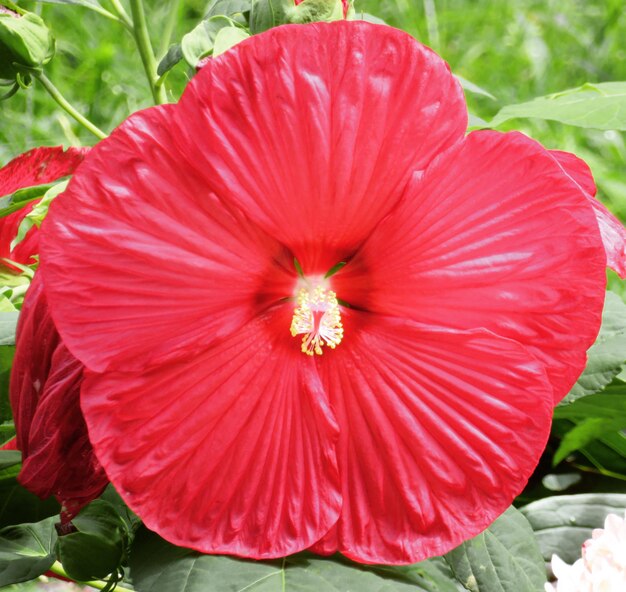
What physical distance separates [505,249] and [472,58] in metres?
1.66

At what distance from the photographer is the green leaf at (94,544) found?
1.50ft

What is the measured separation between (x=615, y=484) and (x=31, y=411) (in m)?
0.40

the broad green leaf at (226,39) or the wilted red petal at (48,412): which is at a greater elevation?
the broad green leaf at (226,39)

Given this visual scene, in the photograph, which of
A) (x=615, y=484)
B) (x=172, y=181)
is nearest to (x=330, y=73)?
(x=172, y=181)

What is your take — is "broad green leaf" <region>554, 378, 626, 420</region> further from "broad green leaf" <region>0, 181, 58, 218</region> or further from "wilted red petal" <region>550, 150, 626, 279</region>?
"broad green leaf" <region>0, 181, 58, 218</region>

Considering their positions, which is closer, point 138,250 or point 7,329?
point 138,250

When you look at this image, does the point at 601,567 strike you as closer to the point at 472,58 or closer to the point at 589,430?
the point at 589,430

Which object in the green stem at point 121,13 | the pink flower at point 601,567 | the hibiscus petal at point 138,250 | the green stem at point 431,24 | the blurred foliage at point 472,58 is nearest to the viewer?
A: the hibiscus petal at point 138,250

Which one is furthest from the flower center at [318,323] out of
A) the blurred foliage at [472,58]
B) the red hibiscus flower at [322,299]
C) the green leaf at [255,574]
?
the blurred foliage at [472,58]

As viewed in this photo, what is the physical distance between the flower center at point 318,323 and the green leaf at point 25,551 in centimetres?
17

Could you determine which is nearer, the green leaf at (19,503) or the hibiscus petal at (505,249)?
the hibiscus petal at (505,249)

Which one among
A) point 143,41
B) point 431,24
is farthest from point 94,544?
point 431,24

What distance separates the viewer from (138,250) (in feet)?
1.32

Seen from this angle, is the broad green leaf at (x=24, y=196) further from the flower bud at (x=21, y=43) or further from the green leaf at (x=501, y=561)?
the green leaf at (x=501, y=561)
